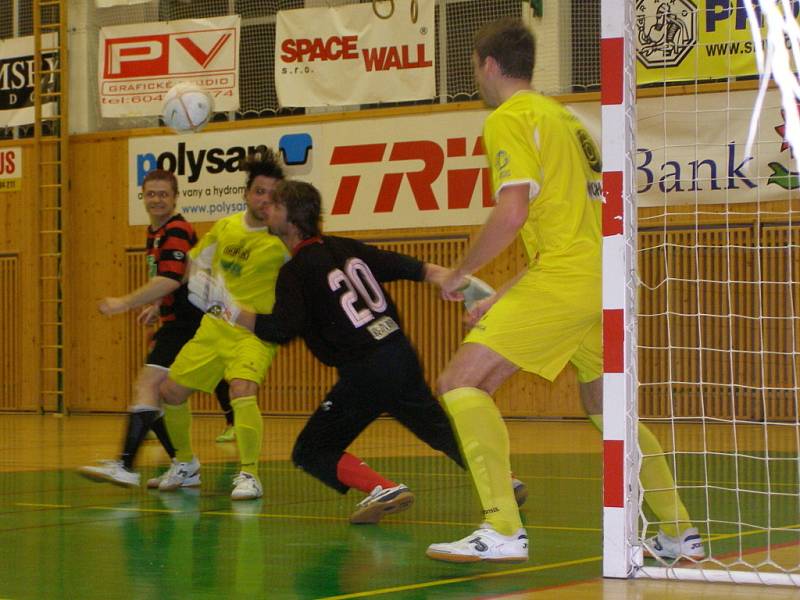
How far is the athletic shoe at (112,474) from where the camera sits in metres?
7.39

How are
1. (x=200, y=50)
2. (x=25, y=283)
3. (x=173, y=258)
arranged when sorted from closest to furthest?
(x=173, y=258) < (x=200, y=50) < (x=25, y=283)

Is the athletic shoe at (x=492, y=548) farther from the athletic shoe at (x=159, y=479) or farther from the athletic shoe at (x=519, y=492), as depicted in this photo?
the athletic shoe at (x=159, y=479)

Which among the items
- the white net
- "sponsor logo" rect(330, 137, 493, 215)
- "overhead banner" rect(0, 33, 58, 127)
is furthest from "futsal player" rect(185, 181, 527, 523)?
"overhead banner" rect(0, 33, 58, 127)

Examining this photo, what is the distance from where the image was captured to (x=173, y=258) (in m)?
7.94

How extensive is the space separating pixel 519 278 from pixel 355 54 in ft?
37.2

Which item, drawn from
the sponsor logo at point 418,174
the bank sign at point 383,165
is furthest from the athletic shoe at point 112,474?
the sponsor logo at point 418,174

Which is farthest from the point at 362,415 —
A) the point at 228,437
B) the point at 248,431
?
the point at 228,437

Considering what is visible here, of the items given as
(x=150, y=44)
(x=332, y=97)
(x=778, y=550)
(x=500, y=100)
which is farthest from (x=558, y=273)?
(x=150, y=44)

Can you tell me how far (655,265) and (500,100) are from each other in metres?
9.86

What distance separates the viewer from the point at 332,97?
52.4 feet

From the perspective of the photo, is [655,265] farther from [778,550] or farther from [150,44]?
[778,550]

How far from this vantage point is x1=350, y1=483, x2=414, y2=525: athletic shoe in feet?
20.3

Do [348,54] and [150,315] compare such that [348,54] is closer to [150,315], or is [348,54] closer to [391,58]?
[391,58]

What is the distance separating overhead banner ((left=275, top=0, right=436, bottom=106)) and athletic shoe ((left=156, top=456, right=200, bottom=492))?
8.25m
